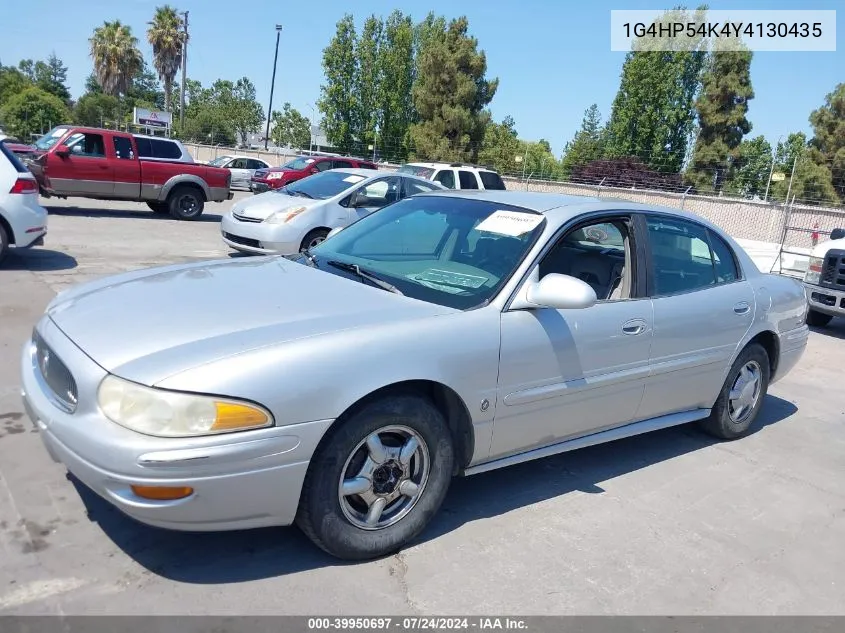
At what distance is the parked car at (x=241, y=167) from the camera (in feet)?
107

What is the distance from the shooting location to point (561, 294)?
3.46 metres

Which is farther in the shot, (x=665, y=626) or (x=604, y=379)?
(x=604, y=379)

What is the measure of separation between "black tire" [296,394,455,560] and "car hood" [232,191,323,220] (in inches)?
293

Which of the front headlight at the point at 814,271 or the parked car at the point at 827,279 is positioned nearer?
the parked car at the point at 827,279

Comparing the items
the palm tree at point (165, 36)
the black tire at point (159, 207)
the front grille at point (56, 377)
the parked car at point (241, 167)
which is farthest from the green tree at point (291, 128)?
the front grille at point (56, 377)

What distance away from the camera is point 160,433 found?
2635mm

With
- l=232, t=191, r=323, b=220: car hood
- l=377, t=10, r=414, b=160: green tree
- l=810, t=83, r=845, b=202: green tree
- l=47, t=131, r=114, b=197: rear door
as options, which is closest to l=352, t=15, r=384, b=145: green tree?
l=377, t=10, r=414, b=160: green tree

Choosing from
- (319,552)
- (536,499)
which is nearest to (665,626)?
(536,499)

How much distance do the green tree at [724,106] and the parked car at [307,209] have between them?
32674 mm

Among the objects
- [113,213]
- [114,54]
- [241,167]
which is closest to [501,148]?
[241,167]

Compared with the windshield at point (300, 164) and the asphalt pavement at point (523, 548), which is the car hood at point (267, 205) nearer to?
the asphalt pavement at point (523, 548)

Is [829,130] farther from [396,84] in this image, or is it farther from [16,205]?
[16,205]

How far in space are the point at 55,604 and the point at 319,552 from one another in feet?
3.44

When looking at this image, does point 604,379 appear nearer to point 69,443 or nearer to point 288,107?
point 69,443
